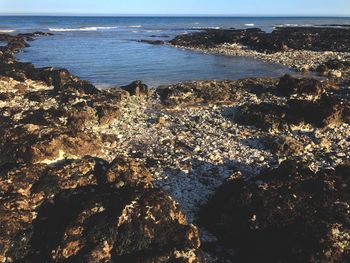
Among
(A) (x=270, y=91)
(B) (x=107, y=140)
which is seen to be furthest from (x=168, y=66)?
(B) (x=107, y=140)

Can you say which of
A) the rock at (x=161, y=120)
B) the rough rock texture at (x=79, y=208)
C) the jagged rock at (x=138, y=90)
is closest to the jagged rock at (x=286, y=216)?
the rough rock texture at (x=79, y=208)

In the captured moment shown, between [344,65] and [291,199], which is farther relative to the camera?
[344,65]

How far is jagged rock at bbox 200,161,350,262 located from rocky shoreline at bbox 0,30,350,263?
0.02 metres

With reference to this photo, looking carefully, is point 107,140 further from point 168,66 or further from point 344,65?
point 344,65

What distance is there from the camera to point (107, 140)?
1373 centimetres

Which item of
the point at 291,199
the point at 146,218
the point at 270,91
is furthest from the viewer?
the point at 270,91

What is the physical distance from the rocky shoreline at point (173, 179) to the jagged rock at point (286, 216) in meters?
0.02

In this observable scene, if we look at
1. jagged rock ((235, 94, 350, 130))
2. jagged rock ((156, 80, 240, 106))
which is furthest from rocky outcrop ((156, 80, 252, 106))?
jagged rock ((235, 94, 350, 130))

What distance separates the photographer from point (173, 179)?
1119 centimetres

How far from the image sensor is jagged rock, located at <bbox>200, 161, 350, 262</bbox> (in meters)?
6.98

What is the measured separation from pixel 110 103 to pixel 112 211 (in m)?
11.1

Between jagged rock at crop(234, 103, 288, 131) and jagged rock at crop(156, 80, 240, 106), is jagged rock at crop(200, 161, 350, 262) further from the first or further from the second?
jagged rock at crop(156, 80, 240, 106)

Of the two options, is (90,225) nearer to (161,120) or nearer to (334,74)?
(161,120)

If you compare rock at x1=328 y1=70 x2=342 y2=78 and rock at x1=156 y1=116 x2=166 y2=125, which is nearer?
rock at x1=156 y1=116 x2=166 y2=125
